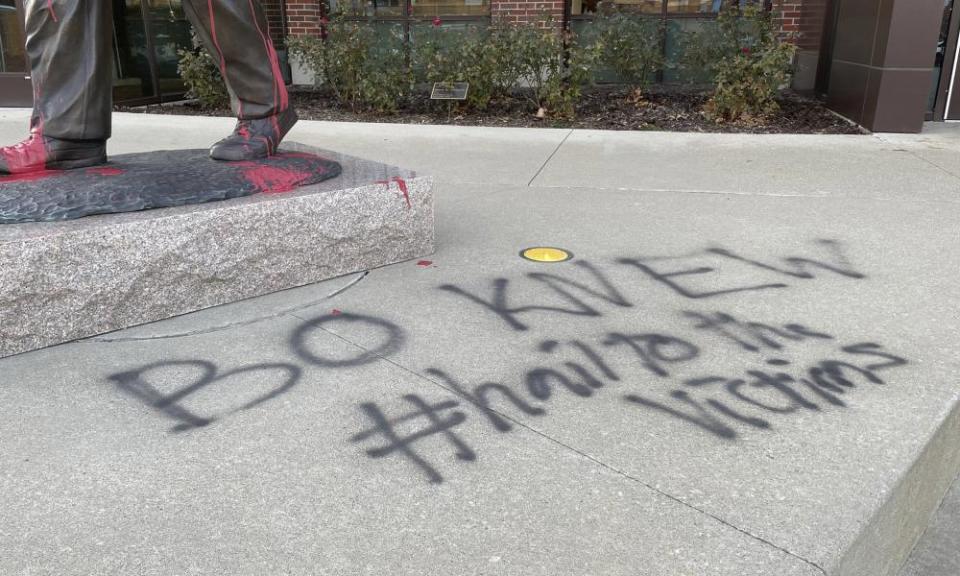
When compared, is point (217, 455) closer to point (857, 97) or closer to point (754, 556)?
point (754, 556)

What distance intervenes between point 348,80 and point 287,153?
4.66 m

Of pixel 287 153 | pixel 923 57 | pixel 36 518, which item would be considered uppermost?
pixel 923 57

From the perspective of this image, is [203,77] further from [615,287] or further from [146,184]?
[615,287]

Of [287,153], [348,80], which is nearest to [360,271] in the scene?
[287,153]

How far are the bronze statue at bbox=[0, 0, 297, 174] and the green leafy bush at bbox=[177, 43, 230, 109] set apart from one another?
5.22 m

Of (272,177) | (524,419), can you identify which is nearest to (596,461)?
(524,419)

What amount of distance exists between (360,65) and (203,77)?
179 cm

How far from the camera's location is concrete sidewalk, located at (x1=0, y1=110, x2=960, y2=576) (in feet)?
5.93

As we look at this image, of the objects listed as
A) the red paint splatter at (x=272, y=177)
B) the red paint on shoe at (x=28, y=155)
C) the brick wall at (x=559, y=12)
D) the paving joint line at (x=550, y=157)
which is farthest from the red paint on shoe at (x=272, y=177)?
the brick wall at (x=559, y=12)

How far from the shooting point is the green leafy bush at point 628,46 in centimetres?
851

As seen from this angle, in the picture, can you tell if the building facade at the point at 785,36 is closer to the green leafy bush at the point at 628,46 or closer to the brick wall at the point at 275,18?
the brick wall at the point at 275,18

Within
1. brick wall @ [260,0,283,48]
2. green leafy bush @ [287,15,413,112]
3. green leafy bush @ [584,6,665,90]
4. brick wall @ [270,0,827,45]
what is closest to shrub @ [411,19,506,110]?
green leafy bush @ [287,15,413,112]

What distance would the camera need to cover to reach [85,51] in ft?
10.8

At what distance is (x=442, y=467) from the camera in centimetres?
210
